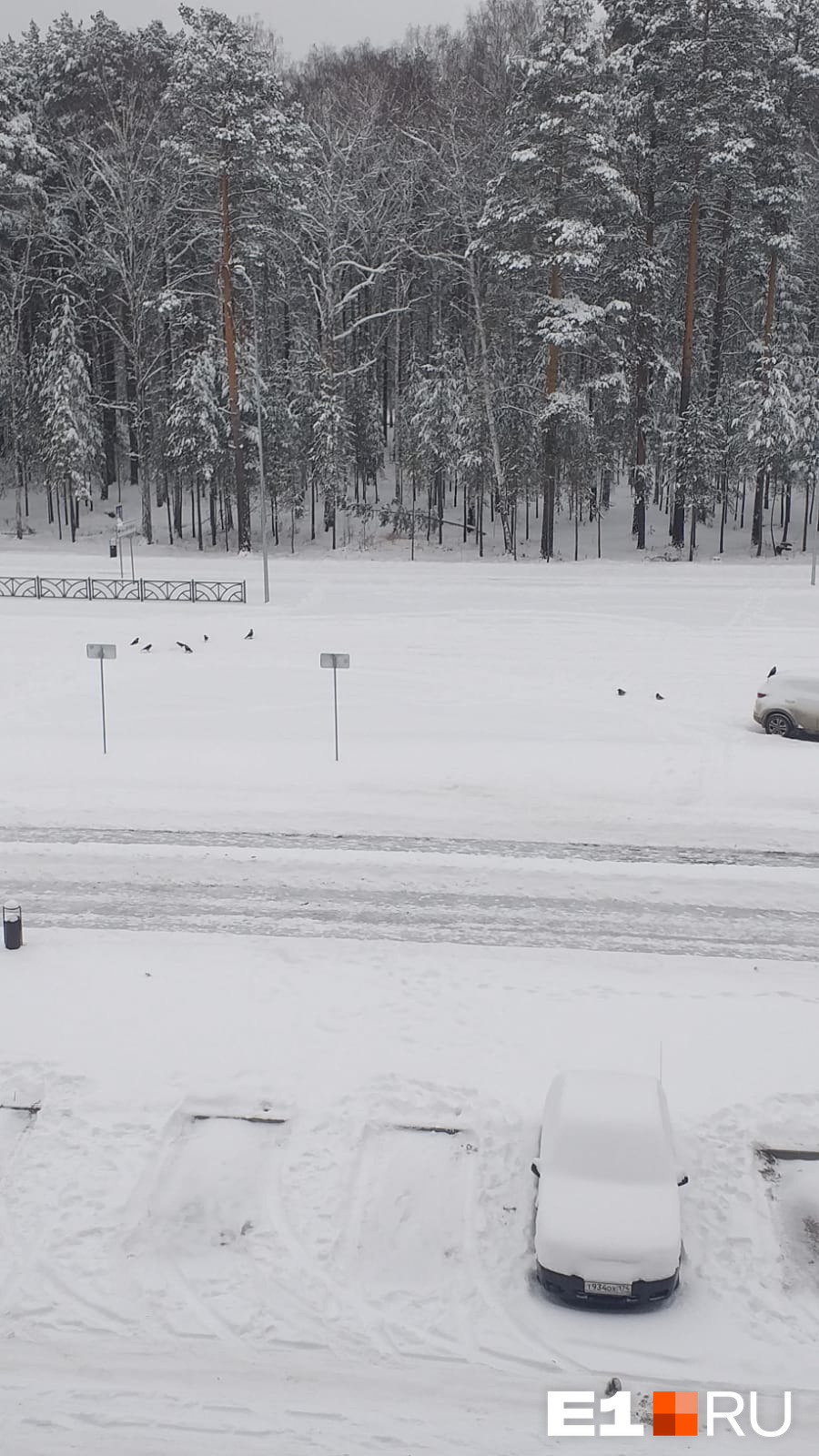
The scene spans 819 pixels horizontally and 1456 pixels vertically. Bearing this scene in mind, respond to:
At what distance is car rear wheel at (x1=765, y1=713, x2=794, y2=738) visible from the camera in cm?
2420

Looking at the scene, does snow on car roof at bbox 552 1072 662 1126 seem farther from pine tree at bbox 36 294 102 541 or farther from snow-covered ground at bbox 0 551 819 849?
pine tree at bbox 36 294 102 541

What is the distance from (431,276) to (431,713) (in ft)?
133

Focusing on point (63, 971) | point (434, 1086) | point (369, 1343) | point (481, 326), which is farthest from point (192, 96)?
point (369, 1343)

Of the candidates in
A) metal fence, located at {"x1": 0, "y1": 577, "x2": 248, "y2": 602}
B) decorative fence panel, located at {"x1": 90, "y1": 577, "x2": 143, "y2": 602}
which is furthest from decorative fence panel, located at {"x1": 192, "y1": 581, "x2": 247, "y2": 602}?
decorative fence panel, located at {"x1": 90, "y1": 577, "x2": 143, "y2": 602}

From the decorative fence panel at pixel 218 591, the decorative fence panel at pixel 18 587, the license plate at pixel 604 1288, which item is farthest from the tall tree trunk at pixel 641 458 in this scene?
the license plate at pixel 604 1288

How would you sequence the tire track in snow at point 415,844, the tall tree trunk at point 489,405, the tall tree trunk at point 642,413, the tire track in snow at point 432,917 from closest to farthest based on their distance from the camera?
the tire track in snow at point 432,917 < the tire track in snow at point 415,844 < the tall tree trunk at point 642,413 < the tall tree trunk at point 489,405

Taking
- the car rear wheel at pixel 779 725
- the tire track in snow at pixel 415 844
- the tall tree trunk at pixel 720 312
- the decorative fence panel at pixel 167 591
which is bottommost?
the tire track in snow at pixel 415 844

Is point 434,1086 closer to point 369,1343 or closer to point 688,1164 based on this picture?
point 688,1164

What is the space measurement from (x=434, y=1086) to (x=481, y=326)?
44443mm

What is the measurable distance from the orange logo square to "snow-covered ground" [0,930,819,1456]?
124 mm

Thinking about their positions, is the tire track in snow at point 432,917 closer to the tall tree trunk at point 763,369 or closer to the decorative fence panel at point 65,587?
the decorative fence panel at point 65,587

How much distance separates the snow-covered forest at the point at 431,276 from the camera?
46062 millimetres

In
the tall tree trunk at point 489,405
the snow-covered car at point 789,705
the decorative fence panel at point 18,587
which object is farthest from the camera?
the tall tree trunk at point 489,405

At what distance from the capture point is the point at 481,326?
51.2 m
